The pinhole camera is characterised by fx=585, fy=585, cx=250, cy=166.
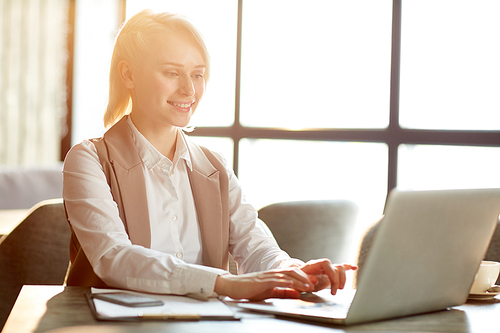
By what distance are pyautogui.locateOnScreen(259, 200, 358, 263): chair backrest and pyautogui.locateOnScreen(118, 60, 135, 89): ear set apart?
1.03m

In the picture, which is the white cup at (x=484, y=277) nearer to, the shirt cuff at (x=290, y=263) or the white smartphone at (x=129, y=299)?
the shirt cuff at (x=290, y=263)

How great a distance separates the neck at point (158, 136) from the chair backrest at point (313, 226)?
0.93 m

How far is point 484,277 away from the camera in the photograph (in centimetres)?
126

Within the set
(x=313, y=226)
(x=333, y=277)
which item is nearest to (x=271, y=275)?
(x=333, y=277)

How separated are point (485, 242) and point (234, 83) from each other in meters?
3.51

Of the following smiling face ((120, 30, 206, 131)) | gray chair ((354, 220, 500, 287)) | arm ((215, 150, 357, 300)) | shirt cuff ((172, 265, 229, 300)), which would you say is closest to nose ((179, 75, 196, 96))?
smiling face ((120, 30, 206, 131))

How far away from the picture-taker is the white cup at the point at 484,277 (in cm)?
126

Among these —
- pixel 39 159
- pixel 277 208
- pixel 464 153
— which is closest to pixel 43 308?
pixel 277 208

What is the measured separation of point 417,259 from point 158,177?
796 mm

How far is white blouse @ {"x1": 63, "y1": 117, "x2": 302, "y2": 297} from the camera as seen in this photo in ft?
3.91

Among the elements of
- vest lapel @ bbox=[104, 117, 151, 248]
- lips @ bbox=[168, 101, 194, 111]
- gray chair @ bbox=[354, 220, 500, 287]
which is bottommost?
gray chair @ bbox=[354, 220, 500, 287]

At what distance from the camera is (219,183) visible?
64.6 inches

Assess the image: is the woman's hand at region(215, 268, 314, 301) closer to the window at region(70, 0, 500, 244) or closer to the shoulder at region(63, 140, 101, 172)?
the shoulder at region(63, 140, 101, 172)

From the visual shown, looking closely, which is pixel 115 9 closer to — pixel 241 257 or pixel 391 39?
pixel 391 39
